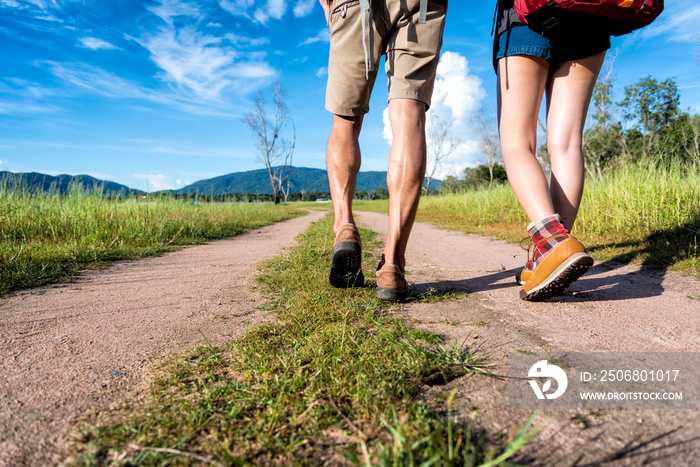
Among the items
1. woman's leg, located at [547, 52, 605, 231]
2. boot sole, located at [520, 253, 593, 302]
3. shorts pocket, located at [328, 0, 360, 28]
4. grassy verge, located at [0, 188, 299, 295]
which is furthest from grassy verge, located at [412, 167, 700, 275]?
grassy verge, located at [0, 188, 299, 295]

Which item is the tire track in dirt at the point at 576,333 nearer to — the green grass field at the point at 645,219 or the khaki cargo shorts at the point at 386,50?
the green grass field at the point at 645,219

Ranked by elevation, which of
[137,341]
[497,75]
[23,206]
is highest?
[497,75]

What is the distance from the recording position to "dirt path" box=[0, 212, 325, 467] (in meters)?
0.83

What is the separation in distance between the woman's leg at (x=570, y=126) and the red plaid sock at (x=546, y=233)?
13.5 inches

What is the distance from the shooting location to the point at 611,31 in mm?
1797

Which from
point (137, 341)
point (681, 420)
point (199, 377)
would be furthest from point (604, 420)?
point (137, 341)

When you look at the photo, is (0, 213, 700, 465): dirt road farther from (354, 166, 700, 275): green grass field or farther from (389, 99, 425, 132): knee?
(389, 99, 425, 132): knee

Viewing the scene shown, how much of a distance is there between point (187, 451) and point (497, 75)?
7.45ft

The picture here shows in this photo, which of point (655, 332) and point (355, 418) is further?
point (655, 332)

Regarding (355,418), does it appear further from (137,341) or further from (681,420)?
(137,341)

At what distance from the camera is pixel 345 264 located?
5.97 feet

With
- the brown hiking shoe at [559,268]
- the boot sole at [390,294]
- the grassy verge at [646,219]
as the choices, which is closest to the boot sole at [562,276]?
the brown hiking shoe at [559,268]

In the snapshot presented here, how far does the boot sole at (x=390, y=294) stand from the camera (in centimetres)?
174

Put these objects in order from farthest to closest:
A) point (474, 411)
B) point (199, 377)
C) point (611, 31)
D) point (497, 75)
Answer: point (497, 75)
point (611, 31)
point (199, 377)
point (474, 411)
